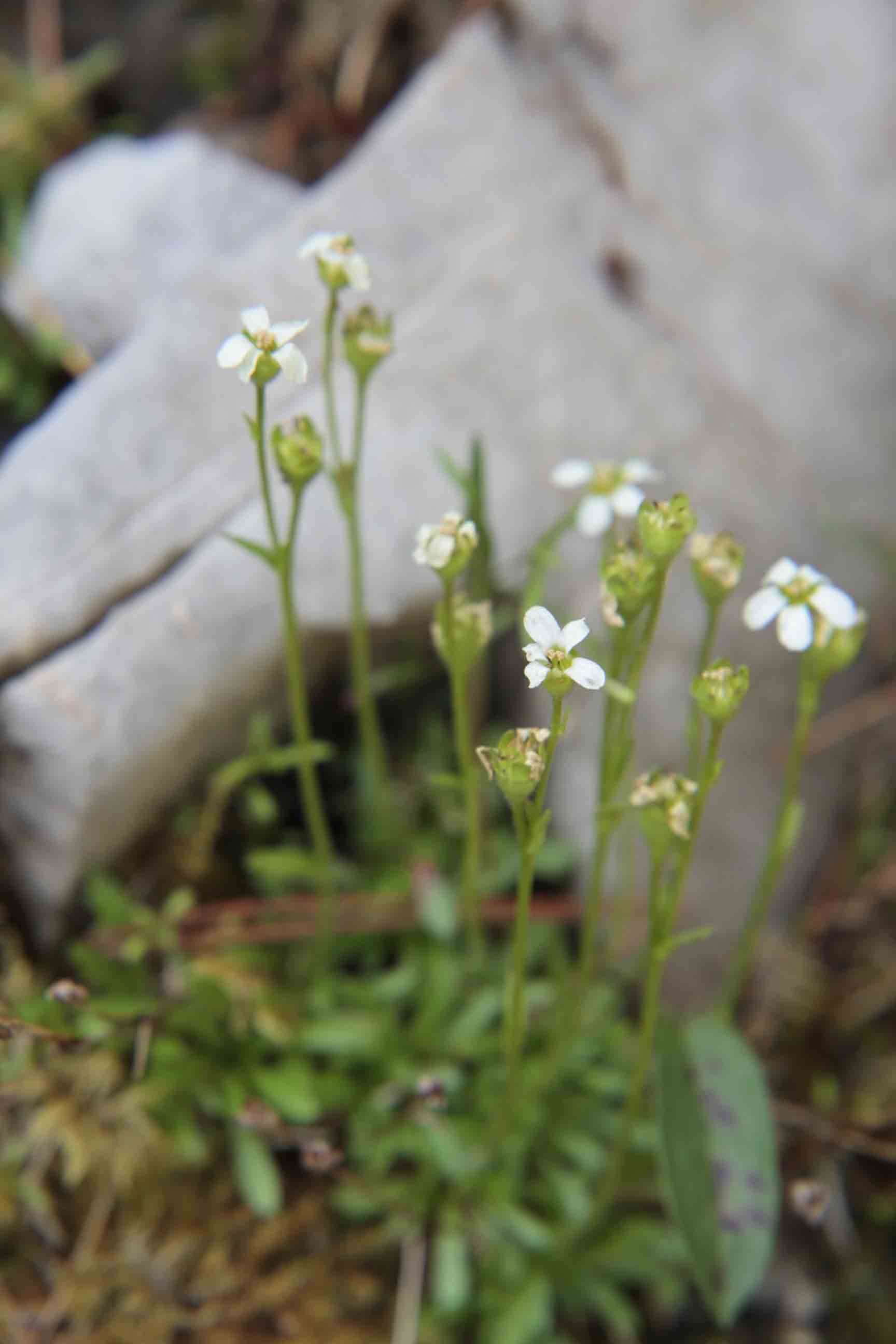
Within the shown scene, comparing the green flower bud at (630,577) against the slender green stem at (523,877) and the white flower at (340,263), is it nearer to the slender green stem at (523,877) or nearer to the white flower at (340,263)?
the slender green stem at (523,877)

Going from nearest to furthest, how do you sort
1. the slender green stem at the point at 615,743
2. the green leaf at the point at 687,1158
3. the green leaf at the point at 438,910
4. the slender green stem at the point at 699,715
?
1. the slender green stem at the point at 615,743
2. the slender green stem at the point at 699,715
3. the green leaf at the point at 687,1158
4. the green leaf at the point at 438,910

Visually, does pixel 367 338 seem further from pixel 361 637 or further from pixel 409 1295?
pixel 409 1295

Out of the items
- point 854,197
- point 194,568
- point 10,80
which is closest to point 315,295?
point 194,568

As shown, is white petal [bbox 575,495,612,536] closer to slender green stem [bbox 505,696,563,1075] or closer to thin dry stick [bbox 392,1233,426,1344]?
slender green stem [bbox 505,696,563,1075]

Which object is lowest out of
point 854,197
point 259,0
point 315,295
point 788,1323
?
point 788,1323

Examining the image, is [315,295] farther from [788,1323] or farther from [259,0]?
[788,1323]

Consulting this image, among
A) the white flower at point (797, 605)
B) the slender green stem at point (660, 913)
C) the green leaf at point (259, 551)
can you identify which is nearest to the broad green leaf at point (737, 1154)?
the slender green stem at point (660, 913)
